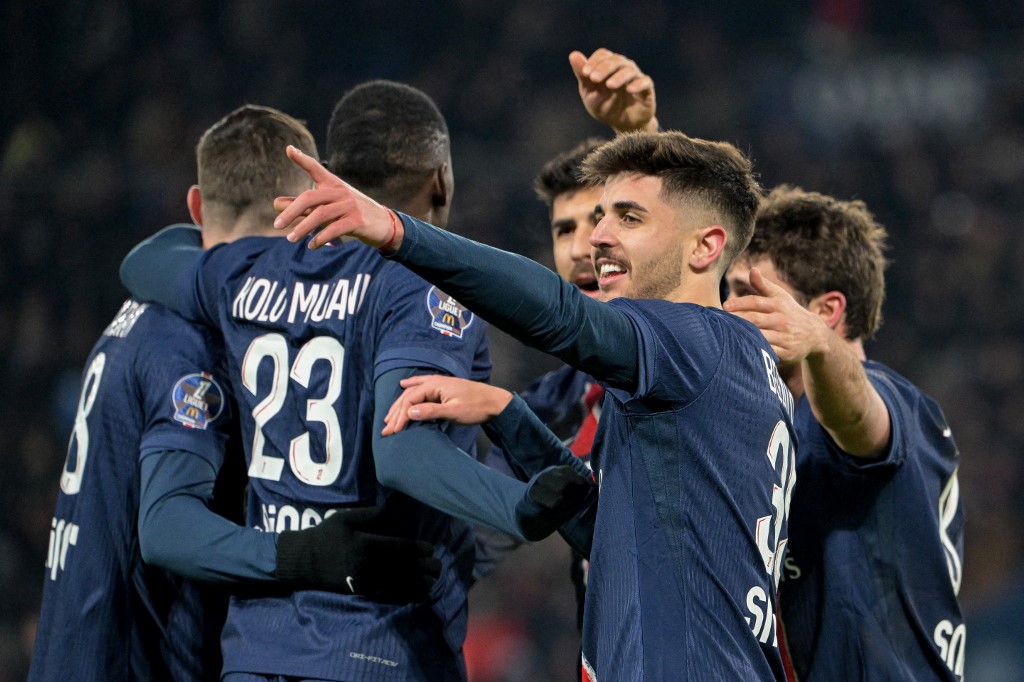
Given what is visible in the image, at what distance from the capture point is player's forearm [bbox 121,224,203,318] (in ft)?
10.5

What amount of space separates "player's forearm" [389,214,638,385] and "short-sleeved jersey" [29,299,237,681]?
1.25 meters

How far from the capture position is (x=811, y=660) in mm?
3053

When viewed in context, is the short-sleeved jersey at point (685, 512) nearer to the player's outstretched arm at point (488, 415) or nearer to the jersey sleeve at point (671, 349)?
the jersey sleeve at point (671, 349)

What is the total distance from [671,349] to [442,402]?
63 cm

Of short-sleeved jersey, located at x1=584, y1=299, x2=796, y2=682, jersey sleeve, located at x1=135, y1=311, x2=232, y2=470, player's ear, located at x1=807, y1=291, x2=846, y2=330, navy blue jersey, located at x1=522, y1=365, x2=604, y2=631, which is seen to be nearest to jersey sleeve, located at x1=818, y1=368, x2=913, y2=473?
player's ear, located at x1=807, y1=291, x2=846, y2=330

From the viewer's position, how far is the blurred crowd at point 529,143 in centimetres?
802

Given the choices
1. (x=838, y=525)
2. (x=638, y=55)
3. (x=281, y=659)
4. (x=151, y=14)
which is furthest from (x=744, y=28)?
(x=281, y=659)

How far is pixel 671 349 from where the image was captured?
7.22 ft

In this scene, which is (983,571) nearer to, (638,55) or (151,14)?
(638,55)

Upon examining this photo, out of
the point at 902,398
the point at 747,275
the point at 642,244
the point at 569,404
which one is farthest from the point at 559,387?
the point at 642,244

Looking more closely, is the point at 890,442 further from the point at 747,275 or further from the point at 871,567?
the point at 747,275

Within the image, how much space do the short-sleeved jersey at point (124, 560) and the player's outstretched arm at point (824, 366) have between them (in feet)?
4.79

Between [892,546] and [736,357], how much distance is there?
3.27 feet

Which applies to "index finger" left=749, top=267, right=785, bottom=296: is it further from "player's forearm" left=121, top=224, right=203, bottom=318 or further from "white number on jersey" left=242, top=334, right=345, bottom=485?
"player's forearm" left=121, top=224, right=203, bottom=318
